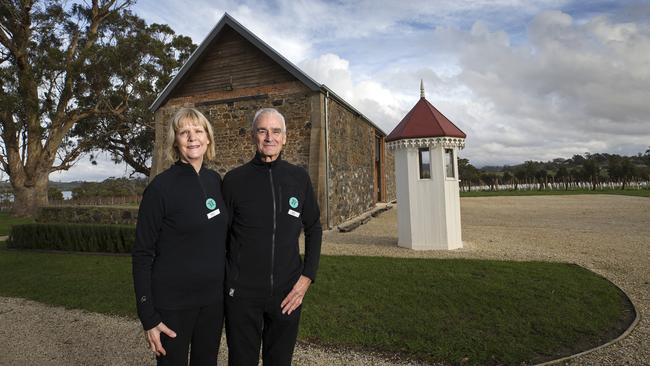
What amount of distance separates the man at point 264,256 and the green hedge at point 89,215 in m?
11.0

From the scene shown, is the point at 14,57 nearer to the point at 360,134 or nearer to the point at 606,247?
the point at 360,134

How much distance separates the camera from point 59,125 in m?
20.8

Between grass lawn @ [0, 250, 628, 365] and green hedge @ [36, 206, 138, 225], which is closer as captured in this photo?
grass lawn @ [0, 250, 628, 365]

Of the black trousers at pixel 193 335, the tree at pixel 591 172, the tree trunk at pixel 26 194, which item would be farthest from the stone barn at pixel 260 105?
the tree at pixel 591 172

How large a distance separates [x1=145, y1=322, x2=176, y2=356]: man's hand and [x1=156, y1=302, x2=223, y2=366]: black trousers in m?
0.03

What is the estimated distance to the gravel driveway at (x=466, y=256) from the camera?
3494mm

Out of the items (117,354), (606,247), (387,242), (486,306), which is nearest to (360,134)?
(387,242)

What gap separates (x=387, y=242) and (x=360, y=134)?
7832mm

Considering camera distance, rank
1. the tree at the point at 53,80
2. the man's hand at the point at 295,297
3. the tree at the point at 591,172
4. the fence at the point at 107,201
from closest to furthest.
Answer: the man's hand at the point at 295,297, the tree at the point at 53,80, the fence at the point at 107,201, the tree at the point at 591,172

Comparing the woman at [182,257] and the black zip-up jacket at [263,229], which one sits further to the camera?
the black zip-up jacket at [263,229]

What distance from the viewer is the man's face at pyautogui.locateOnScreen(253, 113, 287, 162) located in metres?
2.19

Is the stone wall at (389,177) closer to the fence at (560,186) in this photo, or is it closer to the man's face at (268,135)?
the man's face at (268,135)

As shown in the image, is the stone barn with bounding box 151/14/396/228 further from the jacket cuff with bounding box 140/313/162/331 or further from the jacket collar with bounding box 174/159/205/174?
the jacket cuff with bounding box 140/313/162/331

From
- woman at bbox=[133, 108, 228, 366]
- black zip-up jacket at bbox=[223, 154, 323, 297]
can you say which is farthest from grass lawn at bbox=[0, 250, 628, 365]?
woman at bbox=[133, 108, 228, 366]
